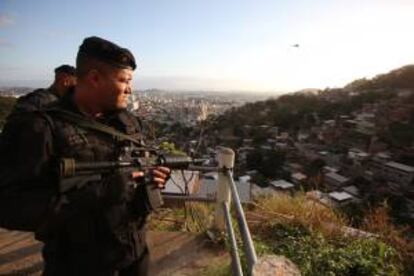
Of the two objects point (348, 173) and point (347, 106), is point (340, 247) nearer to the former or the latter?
point (348, 173)

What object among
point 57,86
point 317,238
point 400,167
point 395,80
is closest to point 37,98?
point 57,86

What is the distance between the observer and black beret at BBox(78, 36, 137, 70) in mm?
1567

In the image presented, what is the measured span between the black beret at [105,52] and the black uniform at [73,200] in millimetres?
233

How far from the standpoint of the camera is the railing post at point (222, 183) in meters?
2.87

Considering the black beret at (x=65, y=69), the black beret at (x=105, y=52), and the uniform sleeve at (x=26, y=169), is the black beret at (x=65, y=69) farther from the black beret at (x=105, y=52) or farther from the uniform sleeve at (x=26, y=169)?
the uniform sleeve at (x=26, y=169)

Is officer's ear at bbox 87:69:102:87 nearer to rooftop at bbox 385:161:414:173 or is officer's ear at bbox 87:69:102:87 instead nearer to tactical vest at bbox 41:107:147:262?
tactical vest at bbox 41:107:147:262

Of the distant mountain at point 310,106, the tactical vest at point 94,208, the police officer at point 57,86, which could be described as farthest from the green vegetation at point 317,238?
the distant mountain at point 310,106

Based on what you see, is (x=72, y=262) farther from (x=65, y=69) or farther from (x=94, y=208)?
(x=65, y=69)

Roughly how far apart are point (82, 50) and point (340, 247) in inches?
121

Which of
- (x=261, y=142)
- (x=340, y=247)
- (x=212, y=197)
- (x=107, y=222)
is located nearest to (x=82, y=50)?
(x=107, y=222)

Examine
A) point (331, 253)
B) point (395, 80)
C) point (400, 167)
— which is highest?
point (395, 80)

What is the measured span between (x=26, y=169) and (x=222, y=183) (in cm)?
207

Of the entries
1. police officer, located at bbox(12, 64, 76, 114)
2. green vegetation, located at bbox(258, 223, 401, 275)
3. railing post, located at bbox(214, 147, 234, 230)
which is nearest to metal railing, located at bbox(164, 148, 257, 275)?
railing post, located at bbox(214, 147, 234, 230)

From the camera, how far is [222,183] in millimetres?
3127
